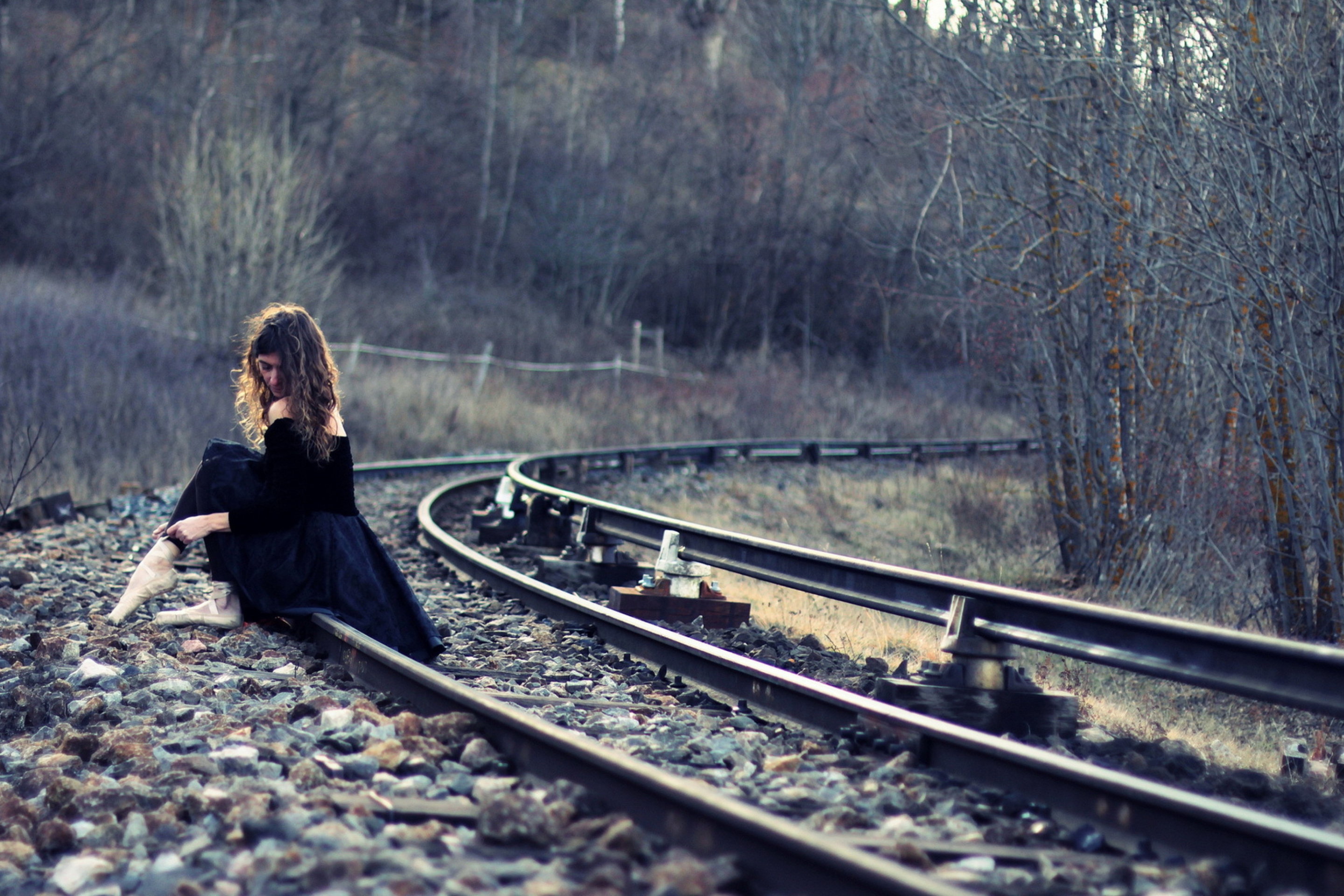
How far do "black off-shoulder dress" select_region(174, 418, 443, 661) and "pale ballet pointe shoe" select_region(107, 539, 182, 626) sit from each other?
7.0 inches

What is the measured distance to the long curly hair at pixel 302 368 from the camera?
579cm

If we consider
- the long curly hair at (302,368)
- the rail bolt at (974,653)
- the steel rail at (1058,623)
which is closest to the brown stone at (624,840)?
the steel rail at (1058,623)

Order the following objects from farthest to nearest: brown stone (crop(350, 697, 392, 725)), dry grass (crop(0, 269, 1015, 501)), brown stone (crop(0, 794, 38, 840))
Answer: dry grass (crop(0, 269, 1015, 501)) < brown stone (crop(350, 697, 392, 725)) < brown stone (crop(0, 794, 38, 840))

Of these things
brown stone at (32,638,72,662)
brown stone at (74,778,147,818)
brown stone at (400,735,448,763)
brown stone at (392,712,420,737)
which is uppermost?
brown stone at (400,735,448,763)

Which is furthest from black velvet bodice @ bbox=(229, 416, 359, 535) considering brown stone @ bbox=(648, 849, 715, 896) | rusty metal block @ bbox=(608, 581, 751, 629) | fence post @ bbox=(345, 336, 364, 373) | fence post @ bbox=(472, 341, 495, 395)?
fence post @ bbox=(472, 341, 495, 395)

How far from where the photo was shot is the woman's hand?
591 cm

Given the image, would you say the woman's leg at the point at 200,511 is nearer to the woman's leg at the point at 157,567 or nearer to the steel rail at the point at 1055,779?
the woman's leg at the point at 157,567

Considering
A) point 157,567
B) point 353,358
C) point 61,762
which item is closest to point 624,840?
point 61,762

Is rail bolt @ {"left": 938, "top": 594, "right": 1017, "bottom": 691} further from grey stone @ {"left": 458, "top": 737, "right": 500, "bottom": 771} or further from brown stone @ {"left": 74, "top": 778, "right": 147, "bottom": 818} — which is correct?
brown stone @ {"left": 74, "top": 778, "right": 147, "bottom": 818}

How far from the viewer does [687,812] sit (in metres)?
3.23

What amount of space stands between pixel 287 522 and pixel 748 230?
1549 inches

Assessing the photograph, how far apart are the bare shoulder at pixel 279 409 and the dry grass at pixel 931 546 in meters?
3.30

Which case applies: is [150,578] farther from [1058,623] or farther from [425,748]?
[1058,623]

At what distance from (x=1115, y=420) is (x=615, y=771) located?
375 inches
